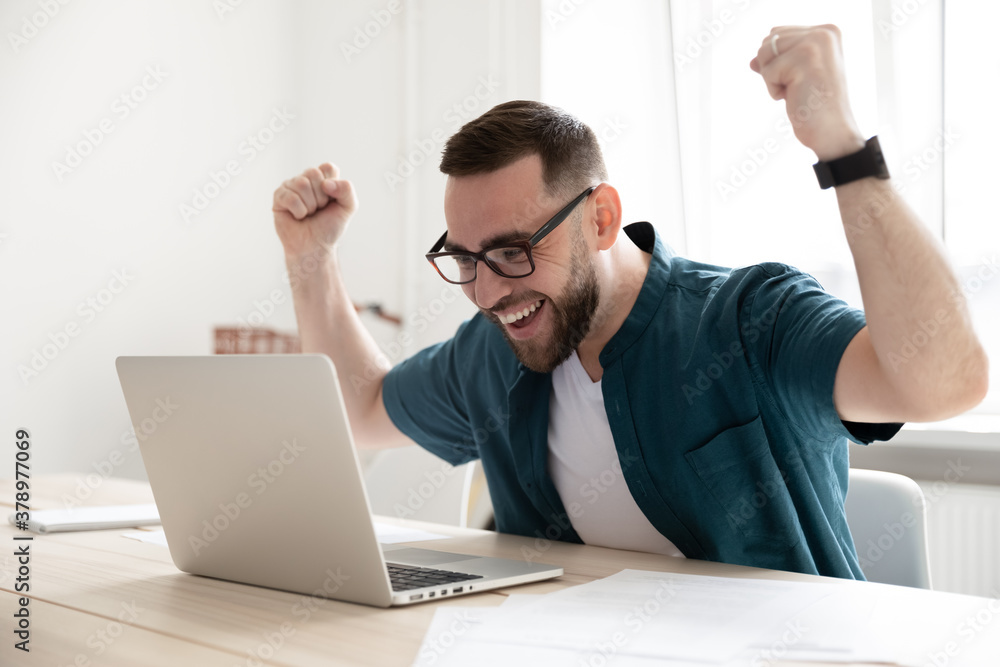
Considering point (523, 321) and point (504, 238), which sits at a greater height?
point (504, 238)

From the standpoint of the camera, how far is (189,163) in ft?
10.5

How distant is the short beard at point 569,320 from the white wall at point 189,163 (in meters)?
1.65

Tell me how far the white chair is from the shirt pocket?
1.83 m

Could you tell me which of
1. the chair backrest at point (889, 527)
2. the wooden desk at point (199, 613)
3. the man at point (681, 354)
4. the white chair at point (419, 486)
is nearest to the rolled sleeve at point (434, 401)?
the man at point (681, 354)

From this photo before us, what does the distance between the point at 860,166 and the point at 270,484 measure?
0.74 meters

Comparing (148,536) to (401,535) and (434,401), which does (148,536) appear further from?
(434,401)

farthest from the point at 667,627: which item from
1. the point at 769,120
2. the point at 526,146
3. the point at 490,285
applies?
the point at 769,120

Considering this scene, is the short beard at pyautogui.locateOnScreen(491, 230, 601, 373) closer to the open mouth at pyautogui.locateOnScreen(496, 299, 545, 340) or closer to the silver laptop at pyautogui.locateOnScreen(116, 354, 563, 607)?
the open mouth at pyautogui.locateOnScreen(496, 299, 545, 340)

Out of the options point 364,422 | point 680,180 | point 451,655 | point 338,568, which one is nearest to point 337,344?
point 364,422

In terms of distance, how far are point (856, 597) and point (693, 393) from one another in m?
0.43

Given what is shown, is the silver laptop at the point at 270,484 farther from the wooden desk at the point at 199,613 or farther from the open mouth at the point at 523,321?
the open mouth at the point at 523,321

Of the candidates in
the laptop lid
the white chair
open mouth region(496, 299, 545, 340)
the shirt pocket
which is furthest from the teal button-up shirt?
the white chair

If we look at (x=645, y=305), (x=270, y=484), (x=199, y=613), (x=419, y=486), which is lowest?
(x=419, y=486)

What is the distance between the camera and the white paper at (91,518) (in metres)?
1.28
